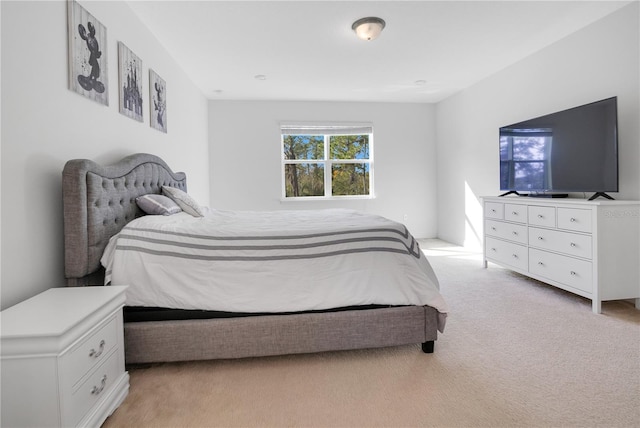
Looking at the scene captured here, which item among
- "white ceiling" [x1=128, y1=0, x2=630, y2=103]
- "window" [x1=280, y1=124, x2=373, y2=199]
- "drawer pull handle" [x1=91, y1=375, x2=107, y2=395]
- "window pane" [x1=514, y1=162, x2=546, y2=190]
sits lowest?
"drawer pull handle" [x1=91, y1=375, x2=107, y2=395]

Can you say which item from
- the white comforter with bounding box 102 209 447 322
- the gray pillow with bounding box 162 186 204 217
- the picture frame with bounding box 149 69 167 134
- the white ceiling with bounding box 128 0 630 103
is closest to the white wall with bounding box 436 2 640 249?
the white ceiling with bounding box 128 0 630 103

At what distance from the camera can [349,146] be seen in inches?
224

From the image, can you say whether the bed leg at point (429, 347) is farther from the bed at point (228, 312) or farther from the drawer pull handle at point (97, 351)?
the drawer pull handle at point (97, 351)

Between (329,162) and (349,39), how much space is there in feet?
8.57

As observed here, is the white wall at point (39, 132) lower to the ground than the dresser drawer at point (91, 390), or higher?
higher

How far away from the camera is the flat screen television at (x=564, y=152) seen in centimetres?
256

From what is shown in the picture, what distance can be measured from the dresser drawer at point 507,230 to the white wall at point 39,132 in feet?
12.1

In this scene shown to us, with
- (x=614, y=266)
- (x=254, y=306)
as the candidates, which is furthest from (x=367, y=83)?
(x=254, y=306)

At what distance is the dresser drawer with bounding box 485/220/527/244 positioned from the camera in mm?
3139

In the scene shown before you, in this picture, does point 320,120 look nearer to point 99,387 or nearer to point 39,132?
point 39,132

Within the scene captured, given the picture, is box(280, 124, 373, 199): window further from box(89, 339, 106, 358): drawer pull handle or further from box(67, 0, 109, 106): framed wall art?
box(89, 339, 106, 358): drawer pull handle

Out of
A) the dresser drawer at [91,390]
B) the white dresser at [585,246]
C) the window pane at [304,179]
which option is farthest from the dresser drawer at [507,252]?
the dresser drawer at [91,390]

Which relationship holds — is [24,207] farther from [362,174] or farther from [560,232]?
[362,174]

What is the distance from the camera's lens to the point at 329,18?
279 centimetres
